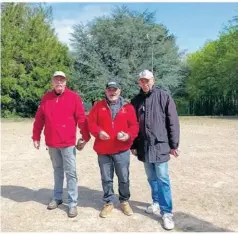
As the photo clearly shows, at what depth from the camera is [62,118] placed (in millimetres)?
4480

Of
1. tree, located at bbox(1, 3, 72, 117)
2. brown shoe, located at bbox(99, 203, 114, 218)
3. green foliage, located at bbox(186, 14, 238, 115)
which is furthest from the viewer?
green foliage, located at bbox(186, 14, 238, 115)

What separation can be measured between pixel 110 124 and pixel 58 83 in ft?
2.71

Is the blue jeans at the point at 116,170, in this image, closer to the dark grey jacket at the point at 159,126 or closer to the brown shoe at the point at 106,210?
the brown shoe at the point at 106,210

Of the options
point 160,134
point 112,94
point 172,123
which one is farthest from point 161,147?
point 112,94

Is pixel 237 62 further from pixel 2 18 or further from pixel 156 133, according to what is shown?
pixel 156 133

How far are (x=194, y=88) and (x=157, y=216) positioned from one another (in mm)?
26760

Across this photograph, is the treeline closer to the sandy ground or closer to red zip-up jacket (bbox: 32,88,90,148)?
the sandy ground

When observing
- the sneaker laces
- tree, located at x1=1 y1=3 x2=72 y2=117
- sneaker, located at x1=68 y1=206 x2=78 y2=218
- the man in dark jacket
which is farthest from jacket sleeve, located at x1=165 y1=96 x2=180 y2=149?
tree, located at x1=1 y1=3 x2=72 y2=117

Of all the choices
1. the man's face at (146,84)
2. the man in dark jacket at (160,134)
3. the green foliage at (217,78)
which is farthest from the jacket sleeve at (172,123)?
the green foliage at (217,78)

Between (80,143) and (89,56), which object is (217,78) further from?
(80,143)

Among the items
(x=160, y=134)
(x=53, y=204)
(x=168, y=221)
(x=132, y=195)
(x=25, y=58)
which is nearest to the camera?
(x=168, y=221)

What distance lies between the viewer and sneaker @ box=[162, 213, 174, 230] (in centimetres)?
394

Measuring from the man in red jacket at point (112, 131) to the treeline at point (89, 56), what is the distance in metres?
19.5

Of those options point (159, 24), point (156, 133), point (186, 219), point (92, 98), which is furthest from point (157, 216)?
point (159, 24)
